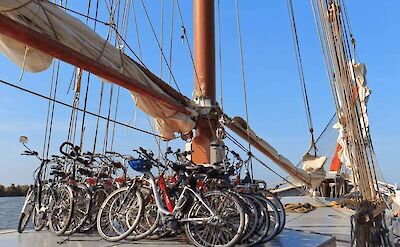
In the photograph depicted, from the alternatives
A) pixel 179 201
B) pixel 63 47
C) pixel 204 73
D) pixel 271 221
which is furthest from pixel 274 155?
pixel 63 47

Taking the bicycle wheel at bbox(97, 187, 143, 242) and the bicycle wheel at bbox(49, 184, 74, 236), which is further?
the bicycle wheel at bbox(49, 184, 74, 236)

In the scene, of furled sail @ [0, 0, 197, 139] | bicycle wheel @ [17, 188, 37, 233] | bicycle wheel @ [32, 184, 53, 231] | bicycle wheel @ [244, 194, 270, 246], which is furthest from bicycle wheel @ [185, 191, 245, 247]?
bicycle wheel @ [17, 188, 37, 233]

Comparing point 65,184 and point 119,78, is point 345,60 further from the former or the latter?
point 65,184

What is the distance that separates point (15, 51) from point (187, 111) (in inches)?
127

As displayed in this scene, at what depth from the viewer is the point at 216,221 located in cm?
431

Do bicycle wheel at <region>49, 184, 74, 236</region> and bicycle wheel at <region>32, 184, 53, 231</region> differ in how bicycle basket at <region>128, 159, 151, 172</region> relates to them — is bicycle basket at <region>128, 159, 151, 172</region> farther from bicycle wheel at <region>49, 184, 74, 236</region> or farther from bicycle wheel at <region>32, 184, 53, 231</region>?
bicycle wheel at <region>32, 184, 53, 231</region>

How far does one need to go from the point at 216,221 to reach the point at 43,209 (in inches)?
97.1

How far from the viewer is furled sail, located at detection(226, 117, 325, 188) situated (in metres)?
8.32

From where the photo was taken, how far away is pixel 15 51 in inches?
169

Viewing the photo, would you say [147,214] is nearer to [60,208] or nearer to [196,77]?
[60,208]

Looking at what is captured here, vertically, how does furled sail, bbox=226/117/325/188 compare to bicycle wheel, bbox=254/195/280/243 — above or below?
above

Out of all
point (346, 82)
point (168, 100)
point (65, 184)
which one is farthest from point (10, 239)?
point (346, 82)

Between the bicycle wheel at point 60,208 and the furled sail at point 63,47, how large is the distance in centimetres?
149

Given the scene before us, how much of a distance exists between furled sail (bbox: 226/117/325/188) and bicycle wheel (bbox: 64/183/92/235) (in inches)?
A: 129
